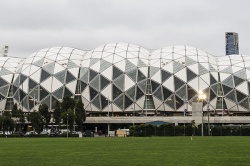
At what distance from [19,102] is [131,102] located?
27039mm

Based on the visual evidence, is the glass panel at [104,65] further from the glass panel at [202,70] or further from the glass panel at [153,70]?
the glass panel at [202,70]

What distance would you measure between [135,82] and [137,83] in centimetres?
51

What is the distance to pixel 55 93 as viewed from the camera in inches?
3615

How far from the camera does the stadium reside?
89562 mm

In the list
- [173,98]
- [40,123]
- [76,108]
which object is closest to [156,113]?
[173,98]

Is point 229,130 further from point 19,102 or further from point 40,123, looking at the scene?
point 19,102

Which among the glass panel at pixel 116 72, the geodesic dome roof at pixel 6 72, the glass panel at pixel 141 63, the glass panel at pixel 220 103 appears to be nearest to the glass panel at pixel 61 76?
the glass panel at pixel 116 72

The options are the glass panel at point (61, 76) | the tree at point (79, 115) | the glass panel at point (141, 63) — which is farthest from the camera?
the glass panel at point (61, 76)

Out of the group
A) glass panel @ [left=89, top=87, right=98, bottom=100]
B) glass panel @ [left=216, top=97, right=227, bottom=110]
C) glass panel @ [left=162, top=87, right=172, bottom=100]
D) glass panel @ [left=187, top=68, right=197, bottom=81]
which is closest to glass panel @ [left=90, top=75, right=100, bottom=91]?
glass panel @ [left=89, top=87, right=98, bottom=100]

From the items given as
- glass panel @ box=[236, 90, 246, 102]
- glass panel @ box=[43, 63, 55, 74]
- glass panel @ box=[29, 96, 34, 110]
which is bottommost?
glass panel @ box=[29, 96, 34, 110]

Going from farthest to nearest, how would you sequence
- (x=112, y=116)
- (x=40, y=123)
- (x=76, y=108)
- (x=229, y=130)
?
1. (x=112, y=116)
2. (x=76, y=108)
3. (x=40, y=123)
4. (x=229, y=130)

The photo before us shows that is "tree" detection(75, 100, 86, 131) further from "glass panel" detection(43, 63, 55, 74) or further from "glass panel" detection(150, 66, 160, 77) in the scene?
"glass panel" detection(150, 66, 160, 77)

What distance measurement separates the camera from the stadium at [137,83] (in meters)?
89.6

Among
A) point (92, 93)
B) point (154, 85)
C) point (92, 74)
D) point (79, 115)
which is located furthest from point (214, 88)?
point (79, 115)
